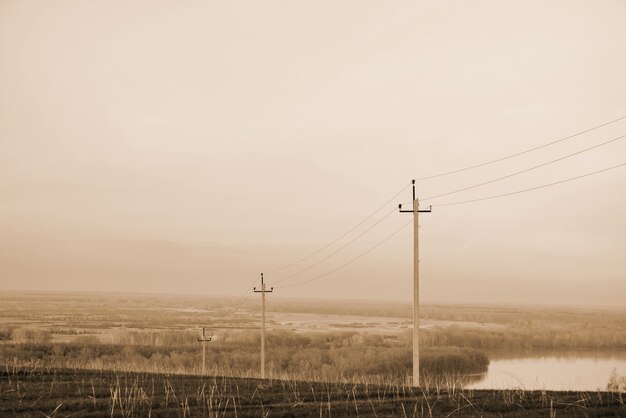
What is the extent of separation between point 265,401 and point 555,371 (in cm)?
3732

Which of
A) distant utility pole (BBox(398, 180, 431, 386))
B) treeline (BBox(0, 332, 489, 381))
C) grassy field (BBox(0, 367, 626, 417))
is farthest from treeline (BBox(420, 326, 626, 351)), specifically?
grassy field (BBox(0, 367, 626, 417))

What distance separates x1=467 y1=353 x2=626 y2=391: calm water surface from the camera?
36.7 metres

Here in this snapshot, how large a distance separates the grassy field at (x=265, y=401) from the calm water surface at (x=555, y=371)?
787 inches

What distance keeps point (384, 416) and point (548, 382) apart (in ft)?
97.0

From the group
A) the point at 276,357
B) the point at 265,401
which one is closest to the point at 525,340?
the point at 276,357

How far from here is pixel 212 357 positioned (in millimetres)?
45969

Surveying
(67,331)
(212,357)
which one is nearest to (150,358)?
(212,357)

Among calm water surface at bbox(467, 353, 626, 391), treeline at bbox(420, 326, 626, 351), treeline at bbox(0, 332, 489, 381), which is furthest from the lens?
treeline at bbox(420, 326, 626, 351)

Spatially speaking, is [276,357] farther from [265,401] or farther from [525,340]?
[525,340]

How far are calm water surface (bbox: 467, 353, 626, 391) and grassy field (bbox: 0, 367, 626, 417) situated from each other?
20.0m

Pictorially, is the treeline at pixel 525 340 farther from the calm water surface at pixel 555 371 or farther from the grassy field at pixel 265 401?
the grassy field at pixel 265 401

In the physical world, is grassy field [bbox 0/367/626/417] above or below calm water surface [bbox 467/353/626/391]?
above

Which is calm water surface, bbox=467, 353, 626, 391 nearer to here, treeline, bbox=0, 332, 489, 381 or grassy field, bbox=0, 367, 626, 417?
treeline, bbox=0, 332, 489, 381

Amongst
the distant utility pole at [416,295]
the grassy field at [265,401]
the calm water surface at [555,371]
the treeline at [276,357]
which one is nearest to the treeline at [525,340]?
the calm water surface at [555,371]
